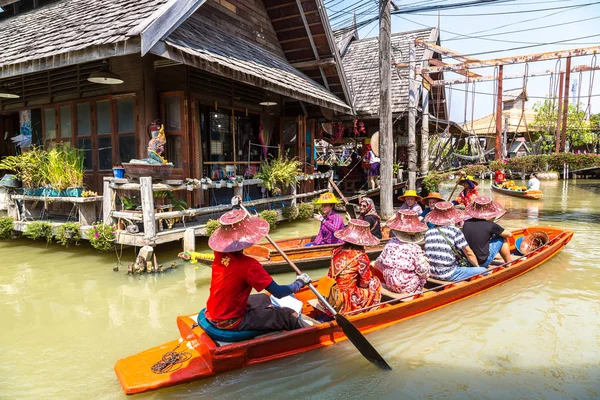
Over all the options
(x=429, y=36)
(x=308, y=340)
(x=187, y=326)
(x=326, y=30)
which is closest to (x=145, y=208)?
(x=187, y=326)

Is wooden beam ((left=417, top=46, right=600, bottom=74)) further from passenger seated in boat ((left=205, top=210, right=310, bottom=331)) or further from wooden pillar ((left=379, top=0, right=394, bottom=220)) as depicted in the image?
passenger seated in boat ((left=205, top=210, right=310, bottom=331))

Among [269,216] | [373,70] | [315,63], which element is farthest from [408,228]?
[373,70]

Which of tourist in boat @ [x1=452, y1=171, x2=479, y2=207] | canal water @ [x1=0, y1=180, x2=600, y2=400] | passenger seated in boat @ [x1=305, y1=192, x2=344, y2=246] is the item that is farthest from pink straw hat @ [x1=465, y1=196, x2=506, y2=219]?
tourist in boat @ [x1=452, y1=171, x2=479, y2=207]

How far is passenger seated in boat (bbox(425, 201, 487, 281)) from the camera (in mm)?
5711

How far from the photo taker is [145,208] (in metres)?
7.00

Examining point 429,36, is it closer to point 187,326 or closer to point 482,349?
point 482,349

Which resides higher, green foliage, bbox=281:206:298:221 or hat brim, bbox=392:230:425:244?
hat brim, bbox=392:230:425:244

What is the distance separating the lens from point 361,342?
4203mm

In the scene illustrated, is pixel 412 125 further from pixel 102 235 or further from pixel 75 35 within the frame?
pixel 102 235

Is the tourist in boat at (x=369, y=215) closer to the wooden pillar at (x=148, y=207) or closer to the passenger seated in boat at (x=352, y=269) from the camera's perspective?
the passenger seated in boat at (x=352, y=269)

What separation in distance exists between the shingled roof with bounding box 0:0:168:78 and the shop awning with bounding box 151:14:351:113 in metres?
0.58

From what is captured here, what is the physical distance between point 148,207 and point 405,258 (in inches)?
172

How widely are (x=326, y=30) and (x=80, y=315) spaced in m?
9.69

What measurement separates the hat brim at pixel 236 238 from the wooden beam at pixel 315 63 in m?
9.55
